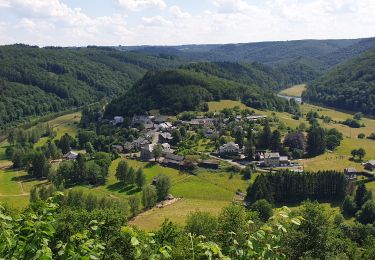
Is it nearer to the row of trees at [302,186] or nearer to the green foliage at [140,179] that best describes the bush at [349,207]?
the row of trees at [302,186]

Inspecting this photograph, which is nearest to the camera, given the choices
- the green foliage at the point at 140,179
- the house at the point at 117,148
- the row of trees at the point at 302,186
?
the row of trees at the point at 302,186

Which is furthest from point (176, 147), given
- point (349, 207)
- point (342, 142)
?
point (349, 207)

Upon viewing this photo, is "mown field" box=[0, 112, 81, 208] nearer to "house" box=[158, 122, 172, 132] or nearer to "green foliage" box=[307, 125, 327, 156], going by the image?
"house" box=[158, 122, 172, 132]

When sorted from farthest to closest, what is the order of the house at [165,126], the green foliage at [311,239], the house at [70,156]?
the house at [165,126] → the house at [70,156] → the green foliage at [311,239]

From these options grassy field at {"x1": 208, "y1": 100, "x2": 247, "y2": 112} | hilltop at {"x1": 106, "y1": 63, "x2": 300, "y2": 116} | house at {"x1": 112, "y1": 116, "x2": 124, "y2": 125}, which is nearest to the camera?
house at {"x1": 112, "y1": 116, "x2": 124, "y2": 125}

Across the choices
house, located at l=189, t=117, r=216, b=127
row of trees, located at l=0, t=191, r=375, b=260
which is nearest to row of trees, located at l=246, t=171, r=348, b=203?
row of trees, located at l=0, t=191, r=375, b=260

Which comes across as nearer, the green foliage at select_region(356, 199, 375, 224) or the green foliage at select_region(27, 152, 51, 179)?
the green foliage at select_region(356, 199, 375, 224)

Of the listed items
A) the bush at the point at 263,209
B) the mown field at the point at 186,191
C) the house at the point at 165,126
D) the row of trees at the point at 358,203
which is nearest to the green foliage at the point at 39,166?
the mown field at the point at 186,191
